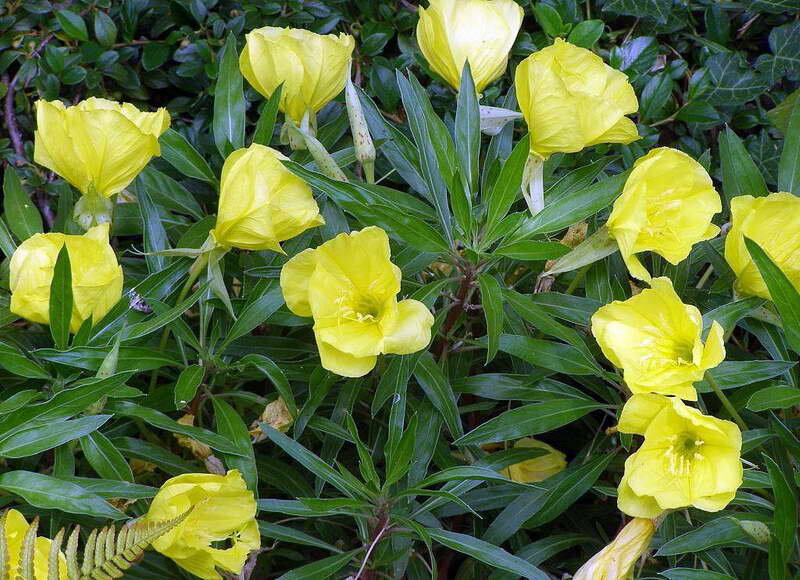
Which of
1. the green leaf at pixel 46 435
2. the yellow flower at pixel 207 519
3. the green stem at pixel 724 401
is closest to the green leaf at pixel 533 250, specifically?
the green stem at pixel 724 401

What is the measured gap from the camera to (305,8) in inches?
76.5

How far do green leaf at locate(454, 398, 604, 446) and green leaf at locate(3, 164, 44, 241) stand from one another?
782mm

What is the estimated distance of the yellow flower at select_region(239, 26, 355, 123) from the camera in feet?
4.61

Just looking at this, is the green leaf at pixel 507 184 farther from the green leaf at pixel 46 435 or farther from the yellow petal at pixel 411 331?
the green leaf at pixel 46 435

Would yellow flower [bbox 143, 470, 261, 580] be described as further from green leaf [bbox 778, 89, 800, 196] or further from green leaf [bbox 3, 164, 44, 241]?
green leaf [bbox 778, 89, 800, 196]

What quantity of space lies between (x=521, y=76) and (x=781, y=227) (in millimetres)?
415

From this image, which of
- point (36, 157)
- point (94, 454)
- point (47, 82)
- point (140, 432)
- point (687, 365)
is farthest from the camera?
point (47, 82)

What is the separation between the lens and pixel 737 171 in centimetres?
150

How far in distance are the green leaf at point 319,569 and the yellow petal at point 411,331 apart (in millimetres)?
373

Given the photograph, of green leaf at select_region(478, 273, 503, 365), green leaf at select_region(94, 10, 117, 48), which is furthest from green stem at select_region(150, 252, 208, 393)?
green leaf at select_region(94, 10, 117, 48)

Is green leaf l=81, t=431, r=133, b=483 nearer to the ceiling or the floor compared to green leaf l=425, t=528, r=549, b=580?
nearer to the ceiling

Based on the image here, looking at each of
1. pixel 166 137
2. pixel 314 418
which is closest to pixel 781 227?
pixel 314 418

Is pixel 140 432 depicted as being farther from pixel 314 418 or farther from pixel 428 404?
pixel 428 404

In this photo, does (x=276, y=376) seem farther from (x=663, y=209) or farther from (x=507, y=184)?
(x=663, y=209)
